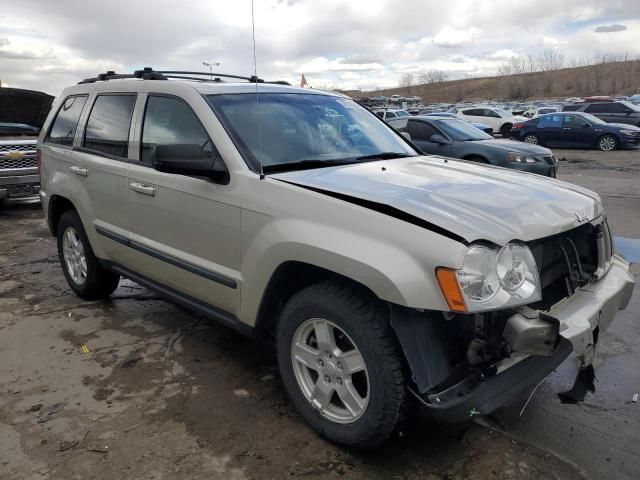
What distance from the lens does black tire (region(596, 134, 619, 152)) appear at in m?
19.5

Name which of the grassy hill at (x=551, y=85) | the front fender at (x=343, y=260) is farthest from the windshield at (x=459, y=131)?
the grassy hill at (x=551, y=85)

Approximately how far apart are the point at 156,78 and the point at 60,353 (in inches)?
80.7

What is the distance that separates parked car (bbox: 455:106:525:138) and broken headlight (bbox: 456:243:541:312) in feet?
84.1

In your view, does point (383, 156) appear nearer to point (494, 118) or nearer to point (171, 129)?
point (171, 129)

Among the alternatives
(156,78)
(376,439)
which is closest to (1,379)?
(156,78)

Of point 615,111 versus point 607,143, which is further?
point 615,111

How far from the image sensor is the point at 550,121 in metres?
20.7

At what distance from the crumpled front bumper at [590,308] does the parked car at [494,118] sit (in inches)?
981

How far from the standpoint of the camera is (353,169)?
10.6 ft

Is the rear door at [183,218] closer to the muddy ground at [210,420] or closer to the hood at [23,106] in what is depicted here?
the muddy ground at [210,420]

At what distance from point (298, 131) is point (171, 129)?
0.84 metres

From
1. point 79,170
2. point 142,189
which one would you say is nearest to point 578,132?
point 79,170

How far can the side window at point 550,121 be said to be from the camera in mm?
20525

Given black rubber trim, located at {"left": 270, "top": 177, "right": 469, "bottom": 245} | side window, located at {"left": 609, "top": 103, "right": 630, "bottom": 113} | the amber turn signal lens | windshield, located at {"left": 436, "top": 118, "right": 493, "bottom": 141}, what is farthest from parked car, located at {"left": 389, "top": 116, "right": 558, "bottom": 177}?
side window, located at {"left": 609, "top": 103, "right": 630, "bottom": 113}
